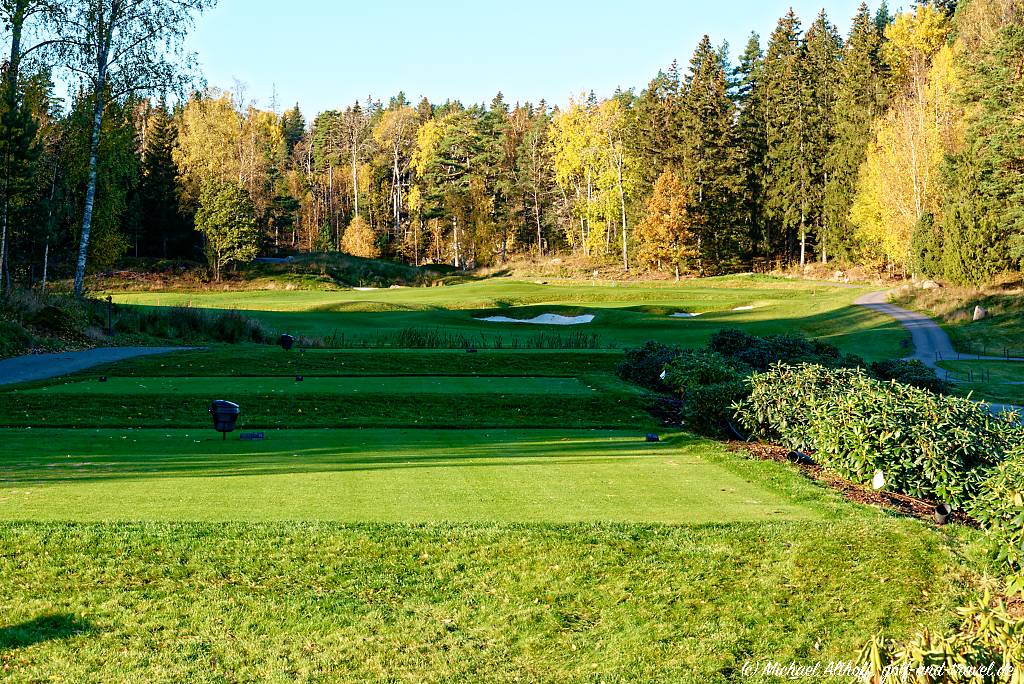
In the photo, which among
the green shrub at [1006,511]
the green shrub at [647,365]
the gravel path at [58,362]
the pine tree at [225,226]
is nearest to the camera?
the green shrub at [1006,511]

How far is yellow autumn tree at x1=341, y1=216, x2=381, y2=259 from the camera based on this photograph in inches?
3211

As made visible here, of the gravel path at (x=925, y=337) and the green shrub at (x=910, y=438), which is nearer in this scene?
the green shrub at (x=910, y=438)

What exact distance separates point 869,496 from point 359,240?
74697 mm

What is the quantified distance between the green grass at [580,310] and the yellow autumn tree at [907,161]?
6.25 metres

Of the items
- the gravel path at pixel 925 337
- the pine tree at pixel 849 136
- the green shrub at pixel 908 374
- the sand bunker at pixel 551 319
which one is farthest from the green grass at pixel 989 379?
the pine tree at pixel 849 136

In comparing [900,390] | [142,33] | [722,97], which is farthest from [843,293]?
[900,390]

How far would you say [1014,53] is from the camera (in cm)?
4756

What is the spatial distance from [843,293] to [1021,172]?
37.2 ft

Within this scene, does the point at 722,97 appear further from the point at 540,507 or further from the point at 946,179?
the point at 540,507

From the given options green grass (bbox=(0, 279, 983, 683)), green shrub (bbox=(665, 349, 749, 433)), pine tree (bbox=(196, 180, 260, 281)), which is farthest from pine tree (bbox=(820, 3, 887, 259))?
green grass (bbox=(0, 279, 983, 683))

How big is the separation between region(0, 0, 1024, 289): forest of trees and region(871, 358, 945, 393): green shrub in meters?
24.4

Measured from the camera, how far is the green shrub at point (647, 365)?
2064 cm

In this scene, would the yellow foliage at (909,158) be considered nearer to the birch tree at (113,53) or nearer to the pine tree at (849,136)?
the pine tree at (849,136)

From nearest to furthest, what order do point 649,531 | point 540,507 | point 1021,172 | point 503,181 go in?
point 649,531 < point 540,507 < point 1021,172 < point 503,181
